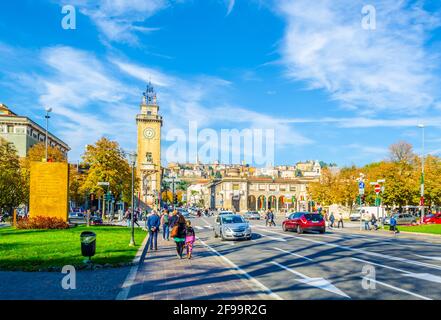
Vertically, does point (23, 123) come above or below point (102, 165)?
above

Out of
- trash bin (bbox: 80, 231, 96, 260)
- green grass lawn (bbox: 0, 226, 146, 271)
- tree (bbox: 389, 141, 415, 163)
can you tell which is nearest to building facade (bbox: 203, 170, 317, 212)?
tree (bbox: 389, 141, 415, 163)

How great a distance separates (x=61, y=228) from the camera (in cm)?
3134

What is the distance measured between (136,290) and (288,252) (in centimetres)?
995

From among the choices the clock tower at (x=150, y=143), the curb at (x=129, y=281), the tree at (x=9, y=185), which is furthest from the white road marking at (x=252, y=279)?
the clock tower at (x=150, y=143)

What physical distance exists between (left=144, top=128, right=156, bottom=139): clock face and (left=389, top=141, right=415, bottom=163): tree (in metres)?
68.3

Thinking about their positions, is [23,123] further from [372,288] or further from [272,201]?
[372,288]

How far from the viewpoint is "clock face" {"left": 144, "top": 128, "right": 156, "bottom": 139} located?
125 meters

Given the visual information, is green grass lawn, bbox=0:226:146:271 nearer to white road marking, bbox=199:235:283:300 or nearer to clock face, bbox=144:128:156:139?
white road marking, bbox=199:235:283:300

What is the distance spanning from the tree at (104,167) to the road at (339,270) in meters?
33.8

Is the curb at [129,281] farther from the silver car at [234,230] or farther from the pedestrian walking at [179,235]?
the silver car at [234,230]

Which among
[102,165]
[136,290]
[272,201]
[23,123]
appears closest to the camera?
[136,290]

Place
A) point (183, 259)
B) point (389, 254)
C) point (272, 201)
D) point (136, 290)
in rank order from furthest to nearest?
1. point (272, 201)
2. point (389, 254)
3. point (183, 259)
4. point (136, 290)

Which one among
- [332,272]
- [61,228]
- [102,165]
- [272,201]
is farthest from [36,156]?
[272,201]

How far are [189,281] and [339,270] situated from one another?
4.98 metres
